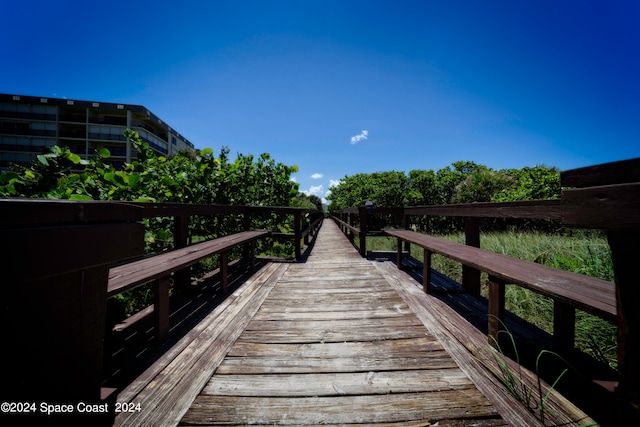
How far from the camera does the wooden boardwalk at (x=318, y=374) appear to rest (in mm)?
1200

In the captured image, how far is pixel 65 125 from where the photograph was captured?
106ft

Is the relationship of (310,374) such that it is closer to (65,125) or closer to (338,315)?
(338,315)

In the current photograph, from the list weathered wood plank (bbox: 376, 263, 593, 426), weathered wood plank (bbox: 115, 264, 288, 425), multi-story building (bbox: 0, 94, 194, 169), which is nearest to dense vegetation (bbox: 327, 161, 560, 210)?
weathered wood plank (bbox: 376, 263, 593, 426)

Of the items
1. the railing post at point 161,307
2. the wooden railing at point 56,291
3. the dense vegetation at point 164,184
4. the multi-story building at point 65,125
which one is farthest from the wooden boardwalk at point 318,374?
the multi-story building at point 65,125

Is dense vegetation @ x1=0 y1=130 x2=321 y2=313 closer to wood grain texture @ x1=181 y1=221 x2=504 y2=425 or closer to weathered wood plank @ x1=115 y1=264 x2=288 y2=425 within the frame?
weathered wood plank @ x1=115 y1=264 x2=288 y2=425

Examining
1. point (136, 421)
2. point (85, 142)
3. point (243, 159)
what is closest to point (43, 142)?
point (85, 142)

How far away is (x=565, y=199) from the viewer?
1.00 metres

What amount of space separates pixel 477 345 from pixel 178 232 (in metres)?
3.11

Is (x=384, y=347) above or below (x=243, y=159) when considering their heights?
below

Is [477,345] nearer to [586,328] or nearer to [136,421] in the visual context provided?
[586,328]

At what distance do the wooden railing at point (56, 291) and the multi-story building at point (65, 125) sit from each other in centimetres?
3651

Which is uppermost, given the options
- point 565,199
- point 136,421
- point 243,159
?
point 243,159

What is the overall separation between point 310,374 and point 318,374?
0.16 feet

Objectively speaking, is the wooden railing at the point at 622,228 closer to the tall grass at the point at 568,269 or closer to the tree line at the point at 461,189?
the tall grass at the point at 568,269
